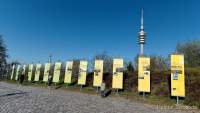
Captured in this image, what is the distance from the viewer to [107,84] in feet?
84.6

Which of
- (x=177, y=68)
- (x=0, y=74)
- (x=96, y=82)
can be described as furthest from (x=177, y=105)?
(x=0, y=74)

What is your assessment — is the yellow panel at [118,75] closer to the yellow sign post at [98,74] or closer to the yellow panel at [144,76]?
the yellow sign post at [98,74]

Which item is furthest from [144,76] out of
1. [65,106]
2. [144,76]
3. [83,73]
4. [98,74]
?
[65,106]

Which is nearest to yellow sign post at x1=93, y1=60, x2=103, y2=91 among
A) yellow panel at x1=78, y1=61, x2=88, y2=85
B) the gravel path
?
yellow panel at x1=78, y1=61, x2=88, y2=85

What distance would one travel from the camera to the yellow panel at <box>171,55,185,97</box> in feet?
57.8

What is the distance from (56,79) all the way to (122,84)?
11.4 metres

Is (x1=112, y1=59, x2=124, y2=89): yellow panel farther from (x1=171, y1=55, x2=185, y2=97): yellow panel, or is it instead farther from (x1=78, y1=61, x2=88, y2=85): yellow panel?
(x1=171, y1=55, x2=185, y2=97): yellow panel

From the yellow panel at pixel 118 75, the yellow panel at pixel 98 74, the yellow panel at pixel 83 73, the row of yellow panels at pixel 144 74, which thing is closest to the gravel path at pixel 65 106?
the row of yellow panels at pixel 144 74

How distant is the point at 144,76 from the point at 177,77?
301 cm

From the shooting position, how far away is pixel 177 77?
59.0 ft

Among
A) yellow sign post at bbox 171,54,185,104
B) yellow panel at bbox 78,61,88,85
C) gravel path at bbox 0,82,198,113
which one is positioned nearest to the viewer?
gravel path at bbox 0,82,198,113

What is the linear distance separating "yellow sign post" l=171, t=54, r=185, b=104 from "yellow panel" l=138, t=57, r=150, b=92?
241cm

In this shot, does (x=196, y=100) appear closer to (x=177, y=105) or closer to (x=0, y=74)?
(x=177, y=105)

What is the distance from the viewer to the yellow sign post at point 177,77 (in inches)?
693
